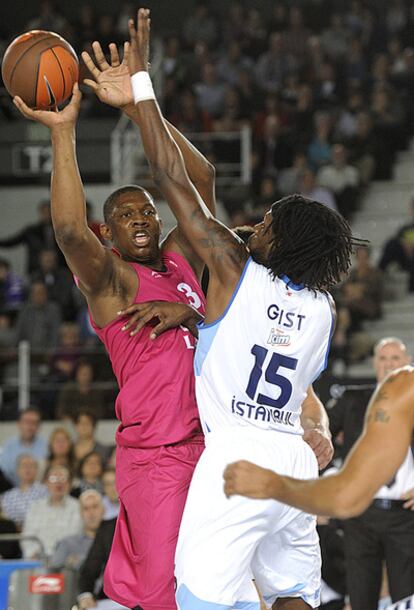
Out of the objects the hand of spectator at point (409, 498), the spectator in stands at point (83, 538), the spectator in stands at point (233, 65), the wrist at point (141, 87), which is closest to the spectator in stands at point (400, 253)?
the spectator in stands at point (233, 65)

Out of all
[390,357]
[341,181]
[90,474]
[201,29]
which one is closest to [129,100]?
[390,357]

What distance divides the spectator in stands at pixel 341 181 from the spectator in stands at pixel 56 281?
368cm

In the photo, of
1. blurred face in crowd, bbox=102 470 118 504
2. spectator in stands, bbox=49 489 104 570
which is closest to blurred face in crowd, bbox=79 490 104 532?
spectator in stands, bbox=49 489 104 570

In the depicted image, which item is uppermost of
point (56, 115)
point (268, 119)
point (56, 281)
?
point (268, 119)

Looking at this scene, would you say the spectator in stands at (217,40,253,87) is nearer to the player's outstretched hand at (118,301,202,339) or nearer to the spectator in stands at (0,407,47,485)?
the spectator in stands at (0,407,47,485)

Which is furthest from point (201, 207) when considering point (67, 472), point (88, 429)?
point (88, 429)

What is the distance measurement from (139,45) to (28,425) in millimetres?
7411

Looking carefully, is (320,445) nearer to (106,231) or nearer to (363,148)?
(106,231)

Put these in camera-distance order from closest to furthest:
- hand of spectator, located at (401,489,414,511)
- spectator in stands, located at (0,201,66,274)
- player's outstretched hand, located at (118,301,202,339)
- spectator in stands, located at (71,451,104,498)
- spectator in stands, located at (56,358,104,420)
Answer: player's outstretched hand, located at (118,301,202,339) → hand of spectator, located at (401,489,414,511) → spectator in stands, located at (71,451,104,498) → spectator in stands, located at (56,358,104,420) → spectator in stands, located at (0,201,66,274)

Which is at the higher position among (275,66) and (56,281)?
(275,66)

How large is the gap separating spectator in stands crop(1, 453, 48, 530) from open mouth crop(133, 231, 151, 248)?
6336 millimetres

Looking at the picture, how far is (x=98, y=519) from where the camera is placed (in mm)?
9898

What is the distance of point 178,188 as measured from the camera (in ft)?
16.2

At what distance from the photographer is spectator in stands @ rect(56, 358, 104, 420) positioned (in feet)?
41.7
